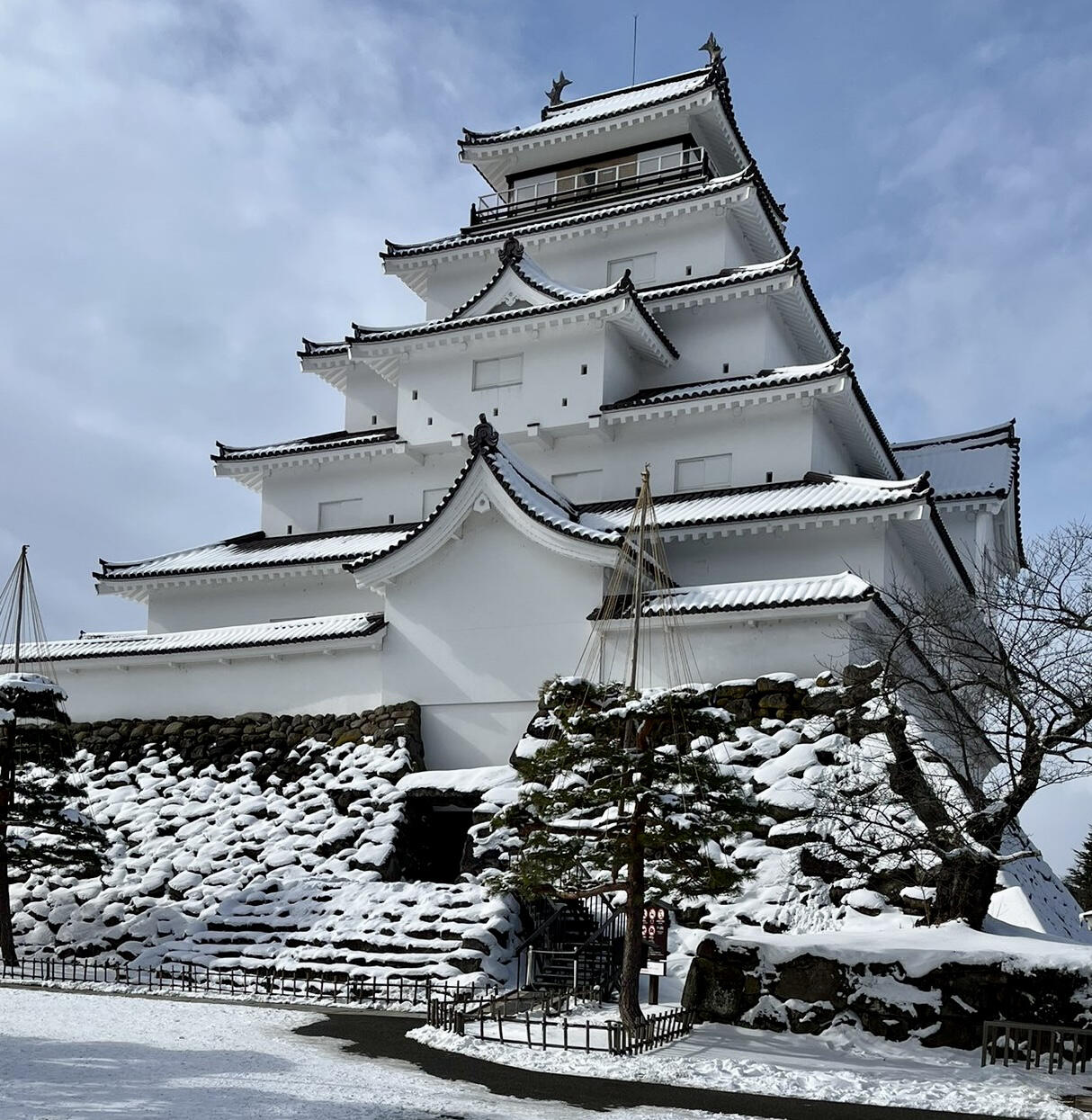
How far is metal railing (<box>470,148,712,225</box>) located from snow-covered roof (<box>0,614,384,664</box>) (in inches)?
604

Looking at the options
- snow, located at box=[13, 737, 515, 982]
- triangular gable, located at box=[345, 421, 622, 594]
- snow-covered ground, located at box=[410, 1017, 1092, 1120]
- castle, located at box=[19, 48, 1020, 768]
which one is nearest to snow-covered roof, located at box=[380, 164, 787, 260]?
castle, located at box=[19, 48, 1020, 768]

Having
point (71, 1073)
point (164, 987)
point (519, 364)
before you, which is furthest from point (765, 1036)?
point (519, 364)

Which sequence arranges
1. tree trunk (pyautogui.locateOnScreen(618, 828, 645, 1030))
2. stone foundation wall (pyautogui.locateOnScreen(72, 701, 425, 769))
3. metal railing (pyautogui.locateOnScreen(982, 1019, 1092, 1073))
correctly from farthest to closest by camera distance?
stone foundation wall (pyautogui.locateOnScreen(72, 701, 425, 769)) → tree trunk (pyautogui.locateOnScreen(618, 828, 645, 1030)) → metal railing (pyautogui.locateOnScreen(982, 1019, 1092, 1073))

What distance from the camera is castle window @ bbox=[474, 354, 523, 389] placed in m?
30.5

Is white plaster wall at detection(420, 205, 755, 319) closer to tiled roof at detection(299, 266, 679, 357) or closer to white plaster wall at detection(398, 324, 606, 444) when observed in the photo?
tiled roof at detection(299, 266, 679, 357)

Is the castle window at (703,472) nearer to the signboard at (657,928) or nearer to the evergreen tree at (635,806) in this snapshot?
the signboard at (657,928)

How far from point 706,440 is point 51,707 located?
16.0 metres

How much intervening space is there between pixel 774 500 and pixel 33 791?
15893mm

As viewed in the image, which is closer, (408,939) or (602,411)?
(408,939)

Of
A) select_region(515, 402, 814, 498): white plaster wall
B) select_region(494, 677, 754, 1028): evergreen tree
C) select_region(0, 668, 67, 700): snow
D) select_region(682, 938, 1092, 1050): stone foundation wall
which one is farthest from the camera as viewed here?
select_region(515, 402, 814, 498): white plaster wall

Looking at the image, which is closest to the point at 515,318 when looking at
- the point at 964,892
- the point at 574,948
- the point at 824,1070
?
the point at 574,948

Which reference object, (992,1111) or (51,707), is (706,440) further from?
(992,1111)

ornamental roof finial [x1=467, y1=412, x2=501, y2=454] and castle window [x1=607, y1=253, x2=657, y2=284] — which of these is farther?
castle window [x1=607, y1=253, x2=657, y2=284]

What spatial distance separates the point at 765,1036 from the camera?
542 inches
